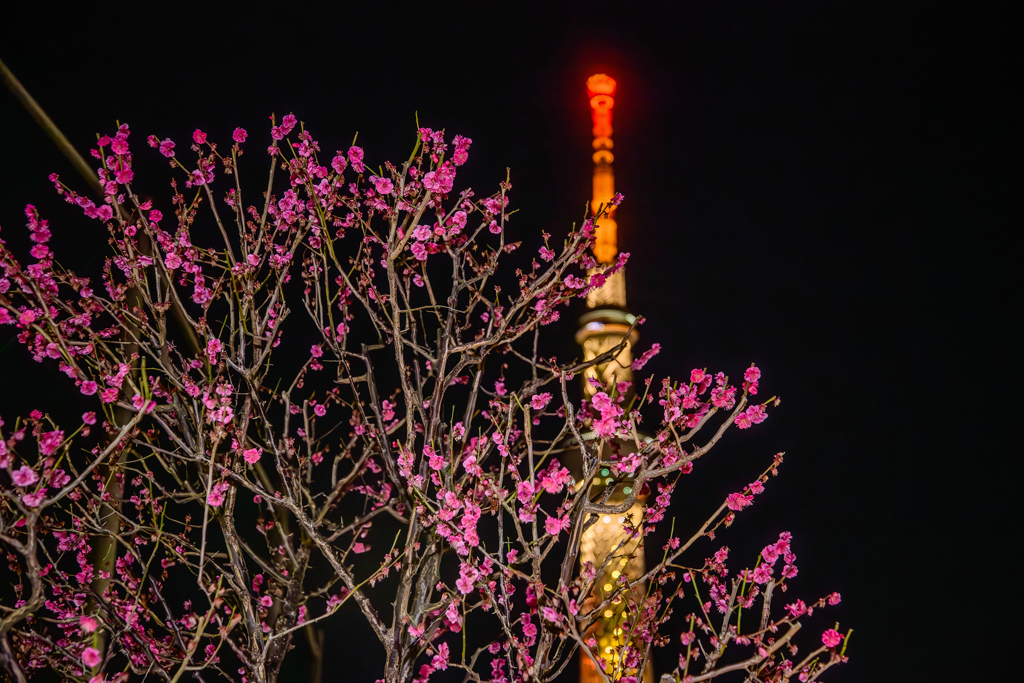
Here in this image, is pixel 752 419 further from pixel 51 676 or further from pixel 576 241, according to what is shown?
pixel 51 676

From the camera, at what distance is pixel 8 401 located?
16.9ft

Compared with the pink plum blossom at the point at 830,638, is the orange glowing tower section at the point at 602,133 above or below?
above

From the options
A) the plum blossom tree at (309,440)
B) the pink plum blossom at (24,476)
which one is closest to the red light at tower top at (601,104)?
the plum blossom tree at (309,440)

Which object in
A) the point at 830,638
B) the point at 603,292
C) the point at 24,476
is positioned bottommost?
the point at 830,638

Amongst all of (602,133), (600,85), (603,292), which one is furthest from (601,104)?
(603,292)

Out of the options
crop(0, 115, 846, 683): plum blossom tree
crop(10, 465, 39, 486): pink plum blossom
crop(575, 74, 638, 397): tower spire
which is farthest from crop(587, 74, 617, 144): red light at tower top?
crop(10, 465, 39, 486): pink plum blossom

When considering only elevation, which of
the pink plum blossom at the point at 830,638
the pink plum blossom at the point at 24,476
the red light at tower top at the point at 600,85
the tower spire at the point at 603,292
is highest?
the red light at tower top at the point at 600,85

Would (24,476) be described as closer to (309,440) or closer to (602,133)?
(309,440)

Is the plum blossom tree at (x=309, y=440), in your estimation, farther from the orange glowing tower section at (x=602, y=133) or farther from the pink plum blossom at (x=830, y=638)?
the orange glowing tower section at (x=602, y=133)

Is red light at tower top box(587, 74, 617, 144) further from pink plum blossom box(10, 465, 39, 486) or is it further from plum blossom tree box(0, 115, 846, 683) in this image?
pink plum blossom box(10, 465, 39, 486)

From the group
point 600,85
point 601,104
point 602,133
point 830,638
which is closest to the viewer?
point 830,638

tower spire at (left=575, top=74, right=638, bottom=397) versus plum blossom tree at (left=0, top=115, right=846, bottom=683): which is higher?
tower spire at (left=575, top=74, right=638, bottom=397)

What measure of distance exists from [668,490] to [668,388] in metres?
1.83

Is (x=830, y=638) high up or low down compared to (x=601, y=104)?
down
